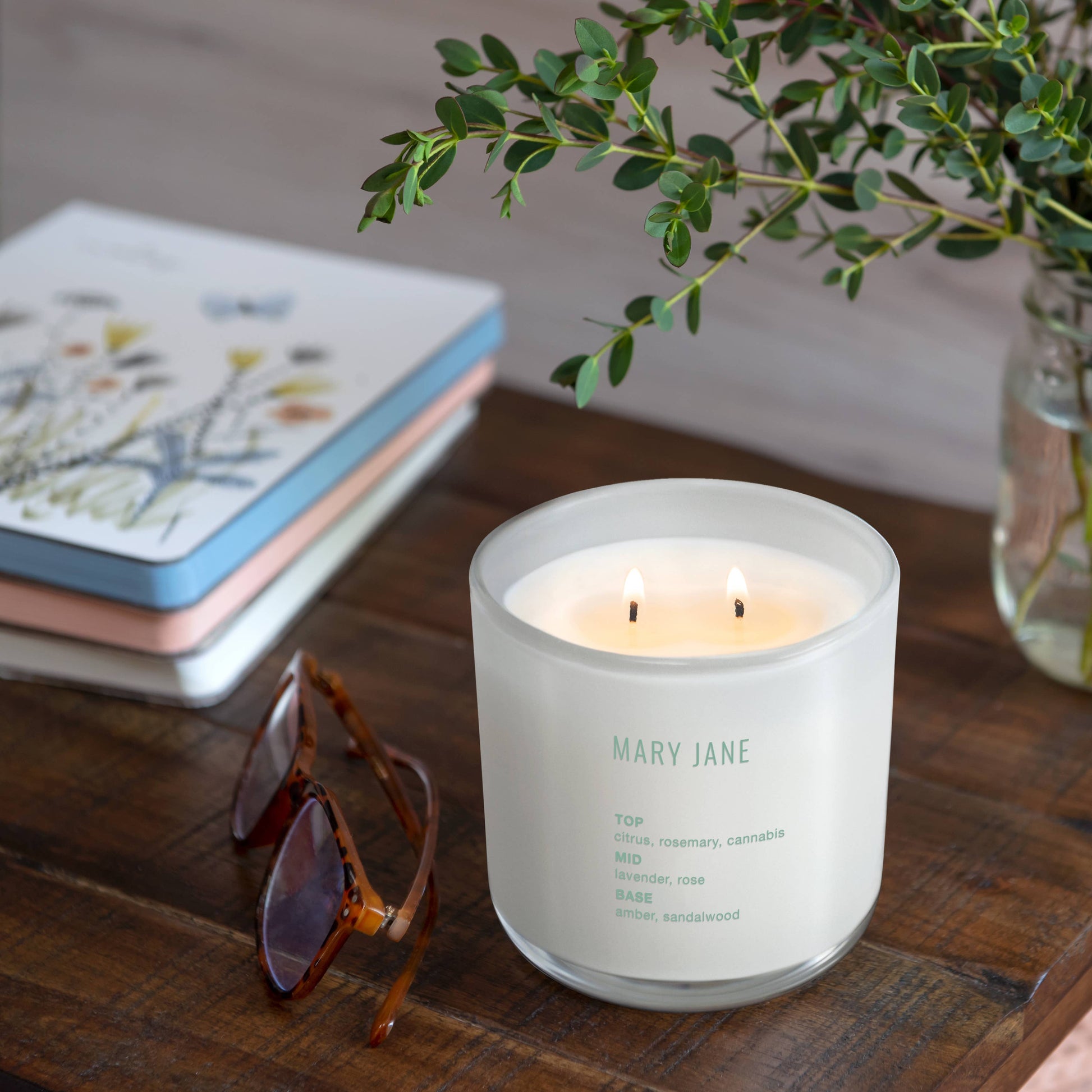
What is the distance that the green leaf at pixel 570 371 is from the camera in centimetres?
47

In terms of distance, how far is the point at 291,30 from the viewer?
109 cm

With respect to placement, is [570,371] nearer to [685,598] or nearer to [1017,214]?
[685,598]

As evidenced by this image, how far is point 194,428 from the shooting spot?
704 millimetres

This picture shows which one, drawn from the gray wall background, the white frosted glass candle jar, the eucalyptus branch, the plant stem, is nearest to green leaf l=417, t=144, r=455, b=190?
the eucalyptus branch

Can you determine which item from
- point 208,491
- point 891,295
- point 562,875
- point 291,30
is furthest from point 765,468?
point 291,30

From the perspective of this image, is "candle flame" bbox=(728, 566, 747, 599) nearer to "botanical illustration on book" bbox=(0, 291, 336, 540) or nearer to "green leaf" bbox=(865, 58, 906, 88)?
"green leaf" bbox=(865, 58, 906, 88)

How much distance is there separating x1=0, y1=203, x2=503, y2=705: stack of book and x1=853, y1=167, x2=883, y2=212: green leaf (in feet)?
0.94

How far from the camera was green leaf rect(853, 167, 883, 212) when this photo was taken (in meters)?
0.54

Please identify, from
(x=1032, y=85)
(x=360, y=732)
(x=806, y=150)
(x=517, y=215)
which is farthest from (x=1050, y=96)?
(x=517, y=215)

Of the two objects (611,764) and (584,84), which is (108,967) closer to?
(611,764)

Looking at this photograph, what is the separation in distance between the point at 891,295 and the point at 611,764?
0.63 m

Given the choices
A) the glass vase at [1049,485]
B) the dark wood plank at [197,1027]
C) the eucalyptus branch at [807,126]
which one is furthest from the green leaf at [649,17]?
Answer: the dark wood plank at [197,1027]

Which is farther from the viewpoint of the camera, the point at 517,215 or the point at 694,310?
the point at 517,215

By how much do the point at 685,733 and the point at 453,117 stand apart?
19 centimetres
